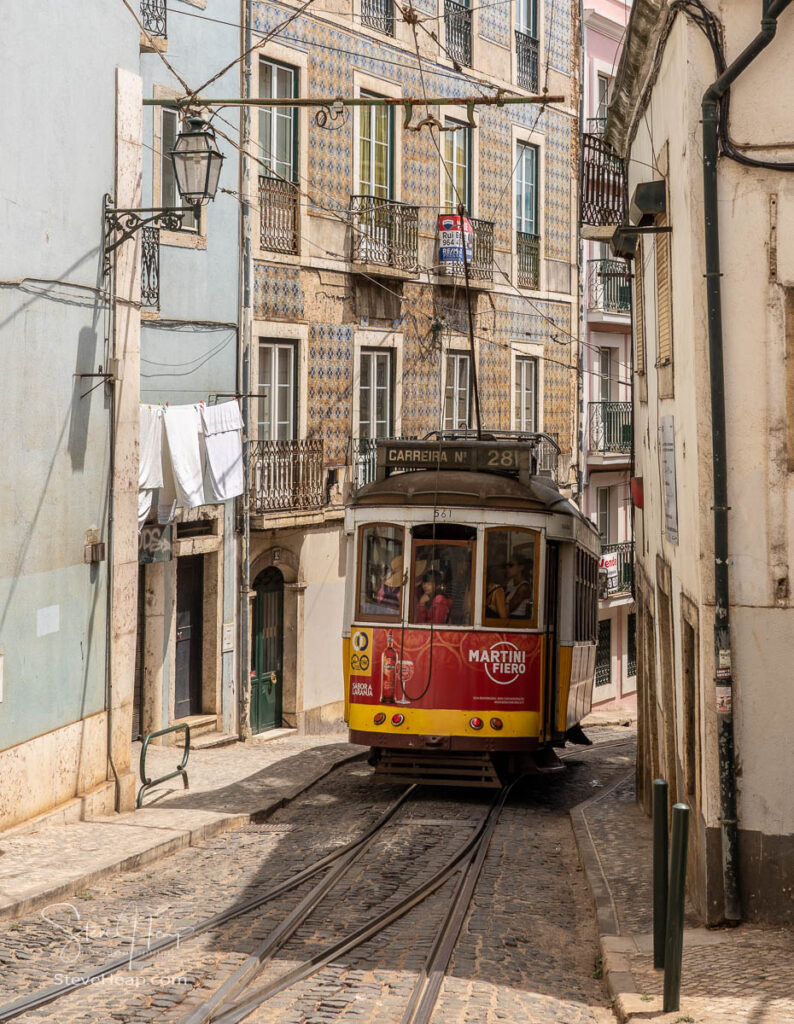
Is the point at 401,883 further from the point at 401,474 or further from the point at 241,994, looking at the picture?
the point at 401,474

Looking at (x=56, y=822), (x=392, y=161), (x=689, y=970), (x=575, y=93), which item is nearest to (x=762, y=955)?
(x=689, y=970)

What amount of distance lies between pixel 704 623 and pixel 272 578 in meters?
13.1

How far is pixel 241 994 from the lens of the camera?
746 cm

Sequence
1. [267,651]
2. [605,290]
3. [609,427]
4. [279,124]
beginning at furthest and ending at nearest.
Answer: [609,427] → [605,290] → [267,651] → [279,124]

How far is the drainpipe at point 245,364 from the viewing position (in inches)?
766

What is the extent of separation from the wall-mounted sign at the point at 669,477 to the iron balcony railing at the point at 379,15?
1353 centimetres

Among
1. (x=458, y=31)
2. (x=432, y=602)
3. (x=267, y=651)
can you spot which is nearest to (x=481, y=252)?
(x=458, y=31)

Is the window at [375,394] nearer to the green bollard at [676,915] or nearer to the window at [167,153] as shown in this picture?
the window at [167,153]

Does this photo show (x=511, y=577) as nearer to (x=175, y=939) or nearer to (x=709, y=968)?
(x=175, y=939)

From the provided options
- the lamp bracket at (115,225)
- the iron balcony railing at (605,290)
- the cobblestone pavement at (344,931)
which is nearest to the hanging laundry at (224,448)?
the lamp bracket at (115,225)

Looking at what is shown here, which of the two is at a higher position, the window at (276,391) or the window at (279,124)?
the window at (279,124)

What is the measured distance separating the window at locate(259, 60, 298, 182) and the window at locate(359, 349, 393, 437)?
3525 mm

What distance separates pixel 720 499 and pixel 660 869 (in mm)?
2122

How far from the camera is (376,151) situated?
75.0ft
